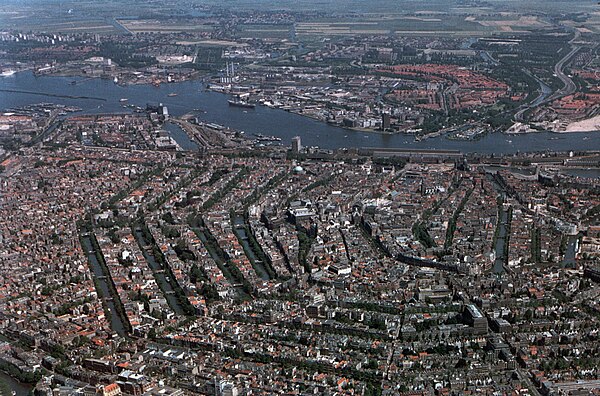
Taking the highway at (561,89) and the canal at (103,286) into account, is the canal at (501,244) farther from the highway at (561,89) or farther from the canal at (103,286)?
the highway at (561,89)

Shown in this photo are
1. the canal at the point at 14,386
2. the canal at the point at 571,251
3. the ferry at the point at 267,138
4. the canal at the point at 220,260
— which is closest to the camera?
the canal at the point at 14,386

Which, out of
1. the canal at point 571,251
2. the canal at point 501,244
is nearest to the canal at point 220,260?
the canal at point 501,244

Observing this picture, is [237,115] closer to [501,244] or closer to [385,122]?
[385,122]

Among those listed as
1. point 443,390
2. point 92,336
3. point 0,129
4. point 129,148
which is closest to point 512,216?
point 443,390

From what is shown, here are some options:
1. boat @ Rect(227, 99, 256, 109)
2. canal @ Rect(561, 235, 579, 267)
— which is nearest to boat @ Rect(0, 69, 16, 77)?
boat @ Rect(227, 99, 256, 109)

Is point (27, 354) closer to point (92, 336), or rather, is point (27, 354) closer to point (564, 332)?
point (92, 336)
